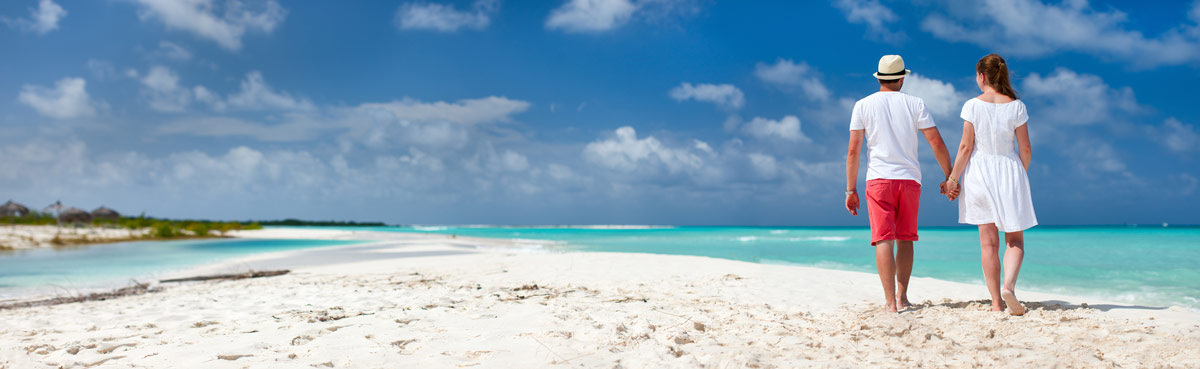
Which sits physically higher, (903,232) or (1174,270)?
(903,232)

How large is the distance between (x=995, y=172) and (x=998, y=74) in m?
0.64

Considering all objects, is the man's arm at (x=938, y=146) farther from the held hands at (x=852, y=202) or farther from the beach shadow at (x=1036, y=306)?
the beach shadow at (x=1036, y=306)

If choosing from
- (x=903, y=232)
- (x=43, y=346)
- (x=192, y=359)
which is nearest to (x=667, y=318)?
(x=903, y=232)

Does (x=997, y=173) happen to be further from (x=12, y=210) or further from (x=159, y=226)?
(x=12, y=210)

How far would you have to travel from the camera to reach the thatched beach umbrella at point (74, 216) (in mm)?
41569

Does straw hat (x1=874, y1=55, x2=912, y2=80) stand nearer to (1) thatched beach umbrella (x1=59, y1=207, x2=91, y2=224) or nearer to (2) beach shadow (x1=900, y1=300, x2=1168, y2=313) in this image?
(2) beach shadow (x1=900, y1=300, x2=1168, y2=313)

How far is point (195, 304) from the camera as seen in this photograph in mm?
5176

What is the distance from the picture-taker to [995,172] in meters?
3.68

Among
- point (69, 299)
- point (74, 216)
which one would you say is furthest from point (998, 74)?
point (74, 216)

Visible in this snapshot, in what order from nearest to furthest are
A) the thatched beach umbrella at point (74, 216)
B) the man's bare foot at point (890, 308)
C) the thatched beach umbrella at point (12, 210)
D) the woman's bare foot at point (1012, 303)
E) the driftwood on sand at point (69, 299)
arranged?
the woman's bare foot at point (1012, 303) < the man's bare foot at point (890, 308) < the driftwood on sand at point (69, 299) < the thatched beach umbrella at point (74, 216) < the thatched beach umbrella at point (12, 210)

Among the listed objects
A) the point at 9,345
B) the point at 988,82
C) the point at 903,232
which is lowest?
the point at 9,345

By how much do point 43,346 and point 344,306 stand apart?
5.52 ft

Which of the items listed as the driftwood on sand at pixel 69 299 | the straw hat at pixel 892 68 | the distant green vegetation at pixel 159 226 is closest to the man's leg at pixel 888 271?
the straw hat at pixel 892 68

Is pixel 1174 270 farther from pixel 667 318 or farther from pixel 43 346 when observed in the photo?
pixel 43 346
